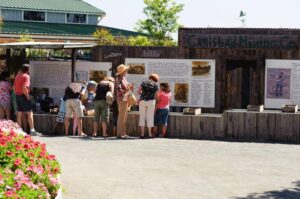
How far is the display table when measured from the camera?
18094 mm

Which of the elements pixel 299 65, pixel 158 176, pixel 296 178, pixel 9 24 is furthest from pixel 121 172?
pixel 9 24

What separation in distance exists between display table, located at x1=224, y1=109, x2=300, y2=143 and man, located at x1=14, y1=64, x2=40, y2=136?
5153mm

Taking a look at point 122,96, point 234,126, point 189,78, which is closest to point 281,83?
point 189,78

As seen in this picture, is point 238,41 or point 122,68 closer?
point 122,68

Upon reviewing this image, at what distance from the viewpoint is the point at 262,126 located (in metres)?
18.3

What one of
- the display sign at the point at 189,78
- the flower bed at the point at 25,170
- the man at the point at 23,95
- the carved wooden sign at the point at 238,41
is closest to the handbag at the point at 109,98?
the man at the point at 23,95

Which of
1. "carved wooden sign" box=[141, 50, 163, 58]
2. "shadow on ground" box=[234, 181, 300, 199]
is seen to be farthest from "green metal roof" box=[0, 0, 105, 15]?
"shadow on ground" box=[234, 181, 300, 199]

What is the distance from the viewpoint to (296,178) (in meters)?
12.3

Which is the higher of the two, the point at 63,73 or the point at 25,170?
the point at 63,73

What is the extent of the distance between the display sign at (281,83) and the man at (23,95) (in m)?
7.15

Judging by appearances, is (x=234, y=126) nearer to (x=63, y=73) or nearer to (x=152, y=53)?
(x=152, y=53)

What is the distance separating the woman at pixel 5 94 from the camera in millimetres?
19203

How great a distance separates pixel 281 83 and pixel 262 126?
2996 millimetres

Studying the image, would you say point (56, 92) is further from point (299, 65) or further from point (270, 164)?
point (270, 164)
